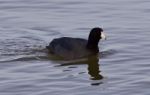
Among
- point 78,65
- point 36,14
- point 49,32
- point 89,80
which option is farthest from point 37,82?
point 36,14

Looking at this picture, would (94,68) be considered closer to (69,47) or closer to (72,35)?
(69,47)

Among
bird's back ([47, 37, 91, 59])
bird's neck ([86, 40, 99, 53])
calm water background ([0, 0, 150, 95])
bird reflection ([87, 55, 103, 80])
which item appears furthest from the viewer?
bird's neck ([86, 40, 99, 53])

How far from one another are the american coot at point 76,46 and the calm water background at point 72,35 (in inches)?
10.3

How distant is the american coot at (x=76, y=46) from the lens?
52.2ft

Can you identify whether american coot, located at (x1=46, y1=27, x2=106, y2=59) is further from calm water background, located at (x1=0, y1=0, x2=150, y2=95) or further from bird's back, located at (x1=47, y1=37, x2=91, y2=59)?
calm water background, located at (x1=0, y1=0, x2=150, y2=95)

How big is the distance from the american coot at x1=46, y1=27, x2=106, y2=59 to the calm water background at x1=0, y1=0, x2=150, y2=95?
261mm

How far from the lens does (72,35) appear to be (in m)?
17.3

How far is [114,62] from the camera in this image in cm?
1495

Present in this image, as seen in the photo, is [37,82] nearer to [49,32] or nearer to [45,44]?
[45,44]

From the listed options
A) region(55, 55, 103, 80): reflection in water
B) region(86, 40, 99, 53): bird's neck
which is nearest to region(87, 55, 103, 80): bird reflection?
region(55, 55, 103, 80): reflection in water

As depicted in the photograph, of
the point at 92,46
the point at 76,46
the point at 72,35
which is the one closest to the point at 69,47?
the point at 76,46

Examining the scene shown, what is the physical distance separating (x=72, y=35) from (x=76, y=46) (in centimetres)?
138

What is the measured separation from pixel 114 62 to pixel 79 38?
4.92 feet

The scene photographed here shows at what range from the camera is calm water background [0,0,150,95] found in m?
12.9
